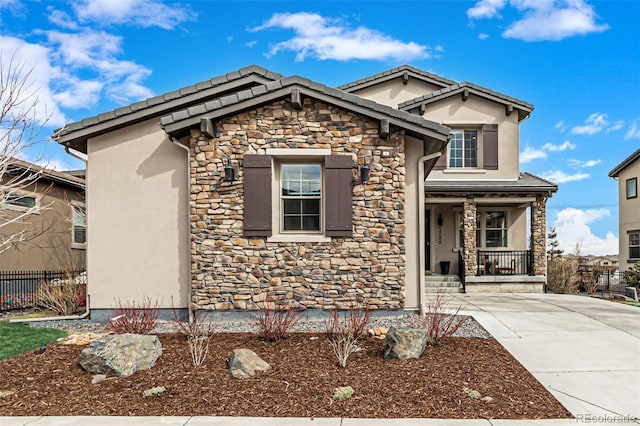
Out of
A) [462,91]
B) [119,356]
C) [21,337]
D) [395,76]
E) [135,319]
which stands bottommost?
[21,337]

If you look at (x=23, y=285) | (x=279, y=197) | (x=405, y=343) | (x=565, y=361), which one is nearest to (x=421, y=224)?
(x=279, y=197)

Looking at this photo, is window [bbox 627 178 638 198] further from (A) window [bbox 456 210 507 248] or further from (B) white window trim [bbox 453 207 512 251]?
(A) window [bbox 456 210 507 248]

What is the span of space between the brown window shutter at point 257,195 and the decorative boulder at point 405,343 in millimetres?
3417

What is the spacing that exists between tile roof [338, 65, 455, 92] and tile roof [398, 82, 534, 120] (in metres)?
1.46

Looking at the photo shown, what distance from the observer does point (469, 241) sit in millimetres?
15000

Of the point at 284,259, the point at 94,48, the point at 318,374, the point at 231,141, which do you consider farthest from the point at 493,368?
the point at 94,48

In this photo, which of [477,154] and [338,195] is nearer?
[338,195]

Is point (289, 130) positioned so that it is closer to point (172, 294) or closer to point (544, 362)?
point (172, 294)

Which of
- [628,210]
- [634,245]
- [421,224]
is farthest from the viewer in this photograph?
[628,210]

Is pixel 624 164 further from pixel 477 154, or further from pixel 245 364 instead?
pixel 245 364

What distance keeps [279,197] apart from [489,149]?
10235 mm

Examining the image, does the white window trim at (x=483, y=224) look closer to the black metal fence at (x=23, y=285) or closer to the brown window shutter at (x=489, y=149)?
the brown window shutter at (x=489, y=149)

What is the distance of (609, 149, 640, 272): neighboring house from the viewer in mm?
24094

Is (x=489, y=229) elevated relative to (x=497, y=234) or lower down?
elevated
